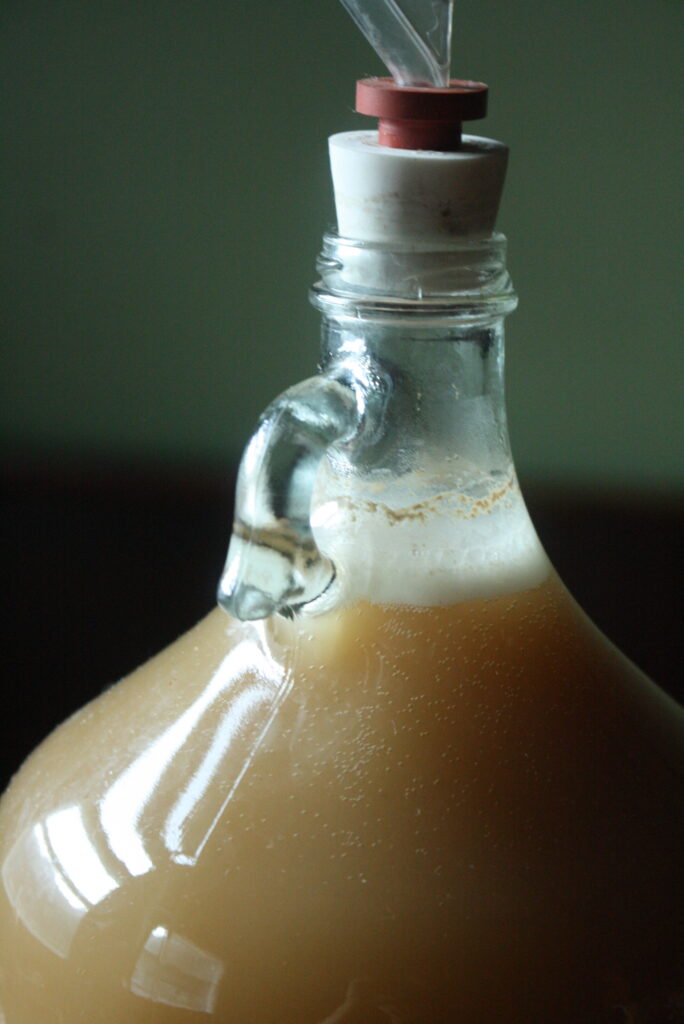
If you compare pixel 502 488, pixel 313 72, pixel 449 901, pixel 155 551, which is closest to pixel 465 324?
pixel 502 488

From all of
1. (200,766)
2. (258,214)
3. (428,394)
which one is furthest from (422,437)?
(258,214)

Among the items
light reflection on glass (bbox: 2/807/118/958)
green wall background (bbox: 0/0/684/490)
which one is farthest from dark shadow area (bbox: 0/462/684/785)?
light reflection on glass (bbox: 2/807/118/958)

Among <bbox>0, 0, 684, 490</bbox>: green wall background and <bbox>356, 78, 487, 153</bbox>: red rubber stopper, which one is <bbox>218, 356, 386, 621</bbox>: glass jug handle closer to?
<bbox>356, 78, 487, 153</bbox>: red rubber stopper

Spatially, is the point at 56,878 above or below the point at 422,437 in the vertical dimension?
below

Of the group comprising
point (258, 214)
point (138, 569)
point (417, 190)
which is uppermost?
point (417, 190)

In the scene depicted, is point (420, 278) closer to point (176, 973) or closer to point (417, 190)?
point (417, 190)

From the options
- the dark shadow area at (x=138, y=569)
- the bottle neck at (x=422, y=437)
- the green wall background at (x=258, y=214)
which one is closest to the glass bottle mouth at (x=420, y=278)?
the bottle neck at (x=422, y=437)
